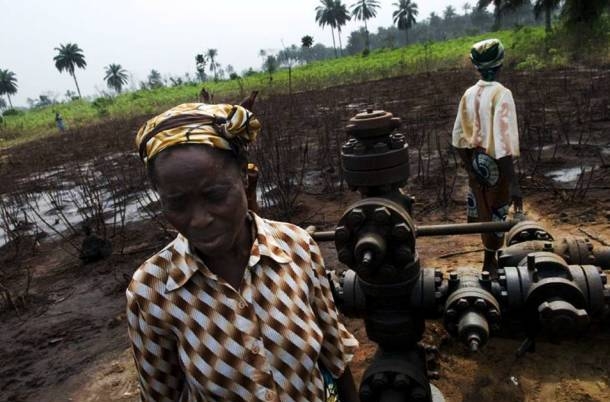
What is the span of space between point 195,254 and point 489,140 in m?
2.43

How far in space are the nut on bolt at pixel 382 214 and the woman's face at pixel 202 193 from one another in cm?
54

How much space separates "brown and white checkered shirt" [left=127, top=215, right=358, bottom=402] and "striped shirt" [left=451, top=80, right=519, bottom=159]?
7.10ft

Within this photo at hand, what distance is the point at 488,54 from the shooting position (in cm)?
279

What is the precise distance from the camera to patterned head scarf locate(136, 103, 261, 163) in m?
0.96

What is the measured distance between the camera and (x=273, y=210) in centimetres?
570

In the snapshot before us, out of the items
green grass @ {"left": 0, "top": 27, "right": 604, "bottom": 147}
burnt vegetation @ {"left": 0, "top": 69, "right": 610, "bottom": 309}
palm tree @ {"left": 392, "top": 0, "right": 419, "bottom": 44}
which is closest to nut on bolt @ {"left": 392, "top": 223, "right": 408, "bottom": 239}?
burnt vegetation @ {"left": 0, "top": 69, "right": 610, "bottom": 309}

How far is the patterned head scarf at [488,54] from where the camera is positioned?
2.77 meters

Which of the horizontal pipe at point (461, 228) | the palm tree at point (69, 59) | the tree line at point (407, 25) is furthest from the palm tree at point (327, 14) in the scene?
the horizontal pipe at point (461, 228)

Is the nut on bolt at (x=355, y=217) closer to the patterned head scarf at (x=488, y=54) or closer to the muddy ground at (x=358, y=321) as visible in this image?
the muddy ground at (x=358, y=321)

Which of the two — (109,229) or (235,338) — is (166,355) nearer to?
(235,338)

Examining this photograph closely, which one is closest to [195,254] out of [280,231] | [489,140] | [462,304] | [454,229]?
[280,231]

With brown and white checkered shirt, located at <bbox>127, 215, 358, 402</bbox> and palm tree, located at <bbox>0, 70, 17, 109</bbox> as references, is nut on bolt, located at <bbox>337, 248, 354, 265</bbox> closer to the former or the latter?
brown and white checkered shirt, located at <bbox>127, 215, 358, 402</bbox>

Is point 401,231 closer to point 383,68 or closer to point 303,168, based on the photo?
point 303,168

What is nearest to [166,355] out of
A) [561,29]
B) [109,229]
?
[109,229]
